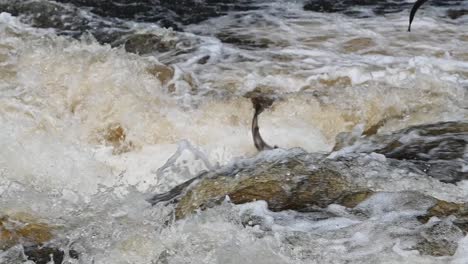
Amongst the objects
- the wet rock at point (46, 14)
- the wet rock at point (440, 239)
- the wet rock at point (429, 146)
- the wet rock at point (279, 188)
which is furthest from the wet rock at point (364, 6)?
the wet rock at point (440, 239)

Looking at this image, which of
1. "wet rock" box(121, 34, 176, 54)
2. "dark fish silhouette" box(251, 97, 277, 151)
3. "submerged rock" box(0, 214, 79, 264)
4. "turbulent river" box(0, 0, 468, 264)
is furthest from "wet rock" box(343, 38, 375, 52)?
"submerged rock" box(0, 214, 79, 264)

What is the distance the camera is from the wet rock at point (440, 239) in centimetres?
285

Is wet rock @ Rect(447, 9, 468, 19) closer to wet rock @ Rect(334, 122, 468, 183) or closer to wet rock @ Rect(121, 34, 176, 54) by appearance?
wet rock @ Rect(121, 34, 176, 54)

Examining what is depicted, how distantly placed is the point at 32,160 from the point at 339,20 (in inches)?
161

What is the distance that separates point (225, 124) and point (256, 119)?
21 centimetres

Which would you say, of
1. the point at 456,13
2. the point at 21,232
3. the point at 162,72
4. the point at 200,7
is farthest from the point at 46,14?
the point at 21,232

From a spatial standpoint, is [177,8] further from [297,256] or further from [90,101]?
[297,256]

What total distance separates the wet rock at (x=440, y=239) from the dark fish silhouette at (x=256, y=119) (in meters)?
1.83

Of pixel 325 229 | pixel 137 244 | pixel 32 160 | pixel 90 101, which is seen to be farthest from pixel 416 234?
pixel 90 101

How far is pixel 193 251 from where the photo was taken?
9.65 ft

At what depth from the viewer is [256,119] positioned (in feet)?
16.9

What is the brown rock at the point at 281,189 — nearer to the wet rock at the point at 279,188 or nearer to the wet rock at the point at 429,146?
the wet rock at the point at 279,188

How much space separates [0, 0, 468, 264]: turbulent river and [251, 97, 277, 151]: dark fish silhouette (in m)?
0.06

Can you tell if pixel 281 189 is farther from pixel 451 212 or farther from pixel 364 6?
pixel 364 6
